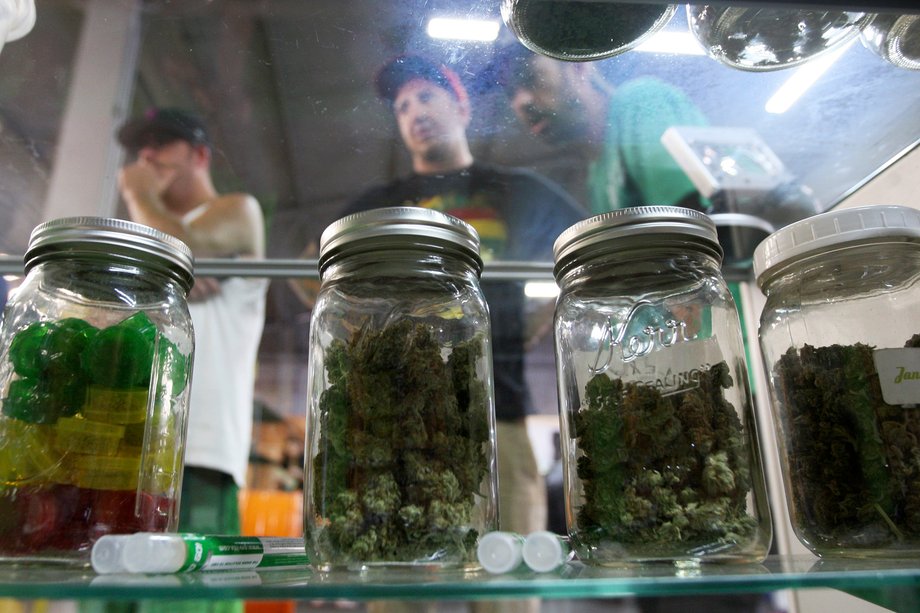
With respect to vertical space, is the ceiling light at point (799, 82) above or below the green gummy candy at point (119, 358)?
above

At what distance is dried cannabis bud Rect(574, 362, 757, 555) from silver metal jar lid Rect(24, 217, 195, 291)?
1.22ft

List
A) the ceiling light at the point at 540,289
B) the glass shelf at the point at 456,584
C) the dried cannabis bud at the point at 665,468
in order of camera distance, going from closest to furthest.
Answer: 1. the glass shelf at the point at 456,584
2. the dried cannabis bud at the point at 665,468
3. the ceiling light at the point at 540,289

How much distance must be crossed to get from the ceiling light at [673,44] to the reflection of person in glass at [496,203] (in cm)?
18

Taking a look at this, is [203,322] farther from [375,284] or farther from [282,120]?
[375,284]

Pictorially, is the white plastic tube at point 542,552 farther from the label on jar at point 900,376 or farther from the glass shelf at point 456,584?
the label on jar at point 900,376

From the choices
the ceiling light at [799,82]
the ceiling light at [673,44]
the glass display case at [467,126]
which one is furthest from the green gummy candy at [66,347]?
the ceiling light at [799,82]

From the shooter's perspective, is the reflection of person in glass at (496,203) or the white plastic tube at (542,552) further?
Answer: the reflection of person in glass at (496,203)

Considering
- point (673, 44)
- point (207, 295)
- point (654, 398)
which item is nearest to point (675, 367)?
Answer: point (654, 398)

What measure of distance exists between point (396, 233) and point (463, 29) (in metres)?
0.20

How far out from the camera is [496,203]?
827 millimetres

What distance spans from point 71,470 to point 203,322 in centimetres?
49

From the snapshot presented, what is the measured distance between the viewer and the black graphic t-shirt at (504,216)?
0.78 metres

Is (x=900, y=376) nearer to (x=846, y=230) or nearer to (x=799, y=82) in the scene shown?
(x=846, y=230)

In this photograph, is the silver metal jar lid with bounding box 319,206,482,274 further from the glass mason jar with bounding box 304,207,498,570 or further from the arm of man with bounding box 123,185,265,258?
the arm of man with bounding box 123,185,265,258
